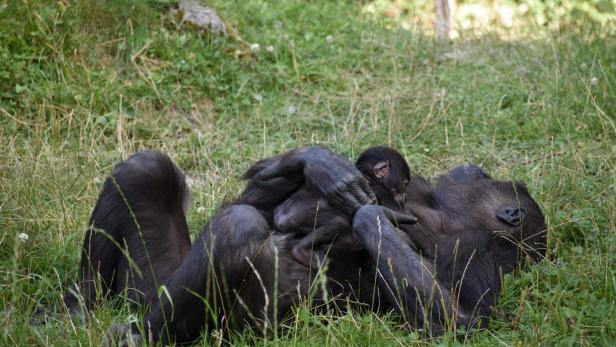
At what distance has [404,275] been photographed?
4.31 metres

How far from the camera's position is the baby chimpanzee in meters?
4.55

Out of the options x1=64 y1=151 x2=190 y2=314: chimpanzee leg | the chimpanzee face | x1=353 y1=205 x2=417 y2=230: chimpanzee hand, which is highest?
the chimpanzee face

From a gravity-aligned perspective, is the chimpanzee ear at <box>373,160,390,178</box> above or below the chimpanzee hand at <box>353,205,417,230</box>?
above

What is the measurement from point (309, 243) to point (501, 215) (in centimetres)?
110

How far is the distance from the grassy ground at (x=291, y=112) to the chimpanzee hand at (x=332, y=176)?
2.02ft

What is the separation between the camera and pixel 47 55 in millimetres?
7207

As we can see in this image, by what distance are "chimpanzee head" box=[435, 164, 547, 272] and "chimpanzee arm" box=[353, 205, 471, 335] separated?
1.74ft

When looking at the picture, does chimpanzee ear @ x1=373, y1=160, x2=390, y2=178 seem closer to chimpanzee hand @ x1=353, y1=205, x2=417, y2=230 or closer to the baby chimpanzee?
the baby chimpanzee

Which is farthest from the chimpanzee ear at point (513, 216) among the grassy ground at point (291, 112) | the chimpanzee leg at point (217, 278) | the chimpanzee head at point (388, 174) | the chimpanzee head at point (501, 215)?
the chimpanzee leg at point (217, 278)

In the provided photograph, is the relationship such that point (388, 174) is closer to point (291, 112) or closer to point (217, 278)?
point (217, 278)

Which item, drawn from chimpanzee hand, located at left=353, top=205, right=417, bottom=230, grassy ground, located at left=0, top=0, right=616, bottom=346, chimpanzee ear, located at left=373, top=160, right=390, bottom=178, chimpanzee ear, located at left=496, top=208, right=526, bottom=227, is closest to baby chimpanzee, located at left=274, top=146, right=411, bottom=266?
chimpanzee ear, located at left=373, top=160, right=390, bottom=178

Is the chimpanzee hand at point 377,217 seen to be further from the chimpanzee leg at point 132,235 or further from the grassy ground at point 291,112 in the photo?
the chimpanzee leg at point 132,235

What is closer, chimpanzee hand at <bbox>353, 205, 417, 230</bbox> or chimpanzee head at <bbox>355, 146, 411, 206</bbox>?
chimpanzee hand at <bbox>353, 205, 417, 230</bbox>

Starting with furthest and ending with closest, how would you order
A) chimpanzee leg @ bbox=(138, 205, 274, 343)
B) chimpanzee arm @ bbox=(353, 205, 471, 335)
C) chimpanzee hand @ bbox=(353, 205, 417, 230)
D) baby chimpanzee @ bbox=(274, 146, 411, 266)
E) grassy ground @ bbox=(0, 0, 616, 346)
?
1. grassy ground @ bbox=(0, 0, 616, 346)
2. baby chimpanzee @ bbox=(274, 146, 411, 266)
3. chimpanzee hand @ bbox=(353, 205, 417, 230)
4. chimpanzee arm @ bbox=(353, 205, 471, 335)
5. chimpanzee leg @ bbox=(138, 205, 274, 343)
